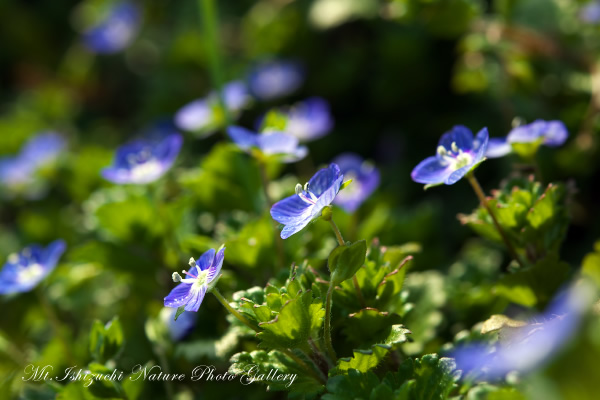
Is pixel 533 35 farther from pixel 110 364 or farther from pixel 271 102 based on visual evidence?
pixel 110 364

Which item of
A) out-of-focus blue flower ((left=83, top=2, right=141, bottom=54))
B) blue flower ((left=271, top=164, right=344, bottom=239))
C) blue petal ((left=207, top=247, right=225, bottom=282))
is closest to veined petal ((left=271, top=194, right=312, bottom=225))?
blue flower ((left=271, top=164, right=344, bottom=239))

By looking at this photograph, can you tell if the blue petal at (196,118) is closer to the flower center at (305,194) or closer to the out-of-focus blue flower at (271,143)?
the out-of-focus blue flower at (271,143)

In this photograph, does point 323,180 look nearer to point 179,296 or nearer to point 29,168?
point 179,296

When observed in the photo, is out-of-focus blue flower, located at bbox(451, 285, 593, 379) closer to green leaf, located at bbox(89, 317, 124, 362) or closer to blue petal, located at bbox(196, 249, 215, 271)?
blue petal, located at bbox(196, 249, 215, 271)

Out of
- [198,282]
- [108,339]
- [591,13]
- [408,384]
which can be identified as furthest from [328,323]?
[591,13]

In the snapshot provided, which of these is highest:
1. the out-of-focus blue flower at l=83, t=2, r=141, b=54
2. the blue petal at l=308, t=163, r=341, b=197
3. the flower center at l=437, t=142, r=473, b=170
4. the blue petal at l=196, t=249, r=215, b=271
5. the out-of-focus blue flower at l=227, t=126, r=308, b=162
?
the out-of-focus blue flower at l=83, t=2, r=141, b=54

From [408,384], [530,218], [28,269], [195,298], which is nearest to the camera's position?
[408,384]

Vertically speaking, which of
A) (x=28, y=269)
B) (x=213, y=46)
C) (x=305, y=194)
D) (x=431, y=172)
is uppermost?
(x=213, y=46)
